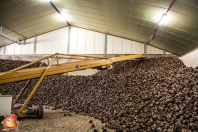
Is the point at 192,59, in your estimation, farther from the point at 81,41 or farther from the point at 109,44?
the point at 81,41

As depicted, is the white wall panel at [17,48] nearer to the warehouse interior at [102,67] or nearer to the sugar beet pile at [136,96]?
the warehouse interior at [102,67]

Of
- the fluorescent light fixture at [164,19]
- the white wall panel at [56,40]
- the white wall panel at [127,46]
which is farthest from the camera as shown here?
the white wall panel at [56,40]

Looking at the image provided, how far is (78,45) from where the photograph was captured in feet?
51.0

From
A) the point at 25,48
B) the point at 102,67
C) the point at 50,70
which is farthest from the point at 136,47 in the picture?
the point at 25,48

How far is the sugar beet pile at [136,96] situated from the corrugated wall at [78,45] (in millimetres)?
4179

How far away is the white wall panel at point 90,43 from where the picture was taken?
15109 millimetres

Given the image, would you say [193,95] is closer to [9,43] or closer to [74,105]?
[74,105]

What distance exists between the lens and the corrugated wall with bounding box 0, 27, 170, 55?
14609mm

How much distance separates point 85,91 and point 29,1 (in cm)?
720

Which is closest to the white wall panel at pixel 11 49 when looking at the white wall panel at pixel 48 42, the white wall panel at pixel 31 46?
the white wall panel at pixel 31 46

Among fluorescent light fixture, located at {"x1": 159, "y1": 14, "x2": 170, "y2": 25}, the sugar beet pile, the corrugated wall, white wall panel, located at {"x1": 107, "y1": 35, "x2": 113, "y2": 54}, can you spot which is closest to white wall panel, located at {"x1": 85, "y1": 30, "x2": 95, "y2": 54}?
the corrugated wall

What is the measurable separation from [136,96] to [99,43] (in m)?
9.71

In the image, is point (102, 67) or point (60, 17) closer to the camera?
point (102, 67)

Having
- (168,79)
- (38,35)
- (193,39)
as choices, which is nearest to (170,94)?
A: (168,79)
